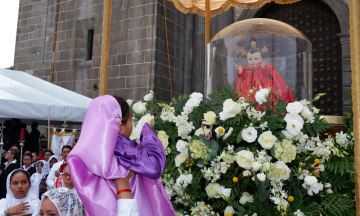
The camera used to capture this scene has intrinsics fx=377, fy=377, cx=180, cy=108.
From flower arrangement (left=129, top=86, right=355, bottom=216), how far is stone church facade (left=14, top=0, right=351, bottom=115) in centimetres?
546

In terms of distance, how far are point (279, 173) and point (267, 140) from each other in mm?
215

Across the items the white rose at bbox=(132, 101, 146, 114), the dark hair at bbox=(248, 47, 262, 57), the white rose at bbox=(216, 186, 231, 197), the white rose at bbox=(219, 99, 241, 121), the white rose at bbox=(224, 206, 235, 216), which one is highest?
the dark hair at bbox=(248, 47, 262, 57)

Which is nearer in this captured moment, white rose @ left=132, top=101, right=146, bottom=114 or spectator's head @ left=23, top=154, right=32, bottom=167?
white rose @ left=132, top=101, right=146, bottom=114

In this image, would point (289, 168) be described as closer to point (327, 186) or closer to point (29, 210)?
point (327, 186)

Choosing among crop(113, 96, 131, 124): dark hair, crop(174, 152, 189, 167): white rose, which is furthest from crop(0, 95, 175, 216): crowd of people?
crop(174, 152, 189, 167): white rose

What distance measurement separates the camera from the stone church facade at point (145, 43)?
26.1 feet

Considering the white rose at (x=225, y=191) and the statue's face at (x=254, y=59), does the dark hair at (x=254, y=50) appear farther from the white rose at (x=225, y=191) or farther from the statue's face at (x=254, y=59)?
the white rose at (x=225, y=191)

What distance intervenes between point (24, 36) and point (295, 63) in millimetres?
10491

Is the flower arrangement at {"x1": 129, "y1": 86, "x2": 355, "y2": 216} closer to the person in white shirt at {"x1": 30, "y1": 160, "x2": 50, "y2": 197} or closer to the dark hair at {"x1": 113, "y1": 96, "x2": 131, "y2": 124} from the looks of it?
the dark hair at {"x1": 113, "y1": 96, "x2": 131, "y2": 124}

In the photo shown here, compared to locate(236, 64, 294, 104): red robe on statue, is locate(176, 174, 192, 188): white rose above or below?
below

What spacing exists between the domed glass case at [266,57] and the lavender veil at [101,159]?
5.52 feet

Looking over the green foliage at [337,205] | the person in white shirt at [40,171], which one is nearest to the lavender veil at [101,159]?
the green foliage at [337,205]

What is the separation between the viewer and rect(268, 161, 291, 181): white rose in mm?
2262

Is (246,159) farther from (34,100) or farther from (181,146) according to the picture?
(34,100)
